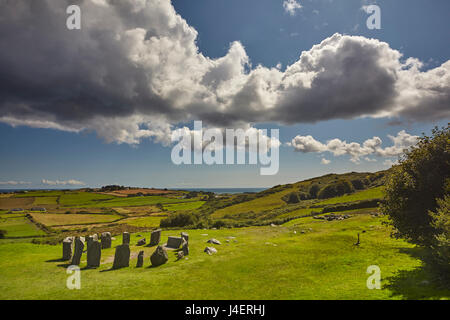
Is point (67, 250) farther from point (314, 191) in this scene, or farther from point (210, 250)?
point (314, 191)

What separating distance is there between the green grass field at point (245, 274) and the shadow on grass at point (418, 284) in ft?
0.17

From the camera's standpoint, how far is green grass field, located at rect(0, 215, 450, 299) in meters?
15.4

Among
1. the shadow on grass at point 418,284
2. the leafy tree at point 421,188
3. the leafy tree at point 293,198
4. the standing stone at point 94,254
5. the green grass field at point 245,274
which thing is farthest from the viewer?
the leafy tree at point 293,198

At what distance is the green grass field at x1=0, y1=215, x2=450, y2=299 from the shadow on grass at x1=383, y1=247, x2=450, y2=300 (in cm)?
5

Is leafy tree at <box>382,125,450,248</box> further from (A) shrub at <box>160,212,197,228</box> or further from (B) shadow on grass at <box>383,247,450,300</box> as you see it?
(A) shrub at <box>160,212,197,228</box>

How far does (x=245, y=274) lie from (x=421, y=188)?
17801 millimetres

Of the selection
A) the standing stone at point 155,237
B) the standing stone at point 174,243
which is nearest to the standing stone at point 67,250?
the standing stone at point 155,237

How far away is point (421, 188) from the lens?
2073 centimetres

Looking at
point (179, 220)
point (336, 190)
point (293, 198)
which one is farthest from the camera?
point (293, 198)

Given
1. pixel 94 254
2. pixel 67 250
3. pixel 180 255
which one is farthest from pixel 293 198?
pixel 94 254

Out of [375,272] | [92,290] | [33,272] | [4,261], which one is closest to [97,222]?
[4,261]

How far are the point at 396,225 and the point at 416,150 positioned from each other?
7633 mm

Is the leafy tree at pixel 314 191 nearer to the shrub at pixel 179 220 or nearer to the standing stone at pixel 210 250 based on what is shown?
the shrub at pixel 179 220

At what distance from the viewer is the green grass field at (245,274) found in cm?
1540
